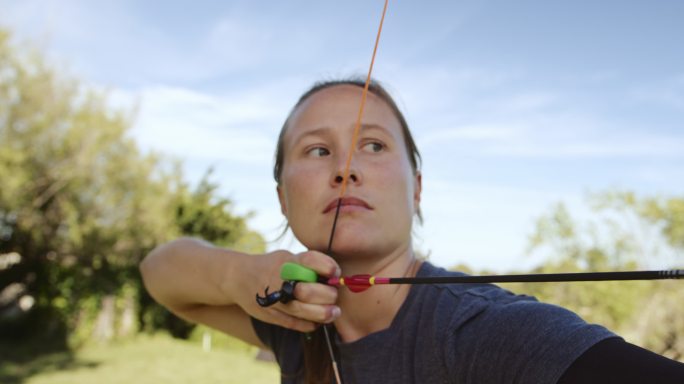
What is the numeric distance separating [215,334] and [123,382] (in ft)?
18.5

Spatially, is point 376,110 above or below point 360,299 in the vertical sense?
above

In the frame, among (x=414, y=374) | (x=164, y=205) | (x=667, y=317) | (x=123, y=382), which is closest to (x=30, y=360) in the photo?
(x=123, y=382)

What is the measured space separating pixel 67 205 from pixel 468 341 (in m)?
11.9

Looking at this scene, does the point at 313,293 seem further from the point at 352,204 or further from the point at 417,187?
the point at 417,187

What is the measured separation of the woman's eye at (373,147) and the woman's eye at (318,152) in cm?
11

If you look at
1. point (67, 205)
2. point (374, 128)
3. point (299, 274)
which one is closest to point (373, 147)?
point (374, 128)

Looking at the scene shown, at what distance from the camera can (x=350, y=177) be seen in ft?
4.79

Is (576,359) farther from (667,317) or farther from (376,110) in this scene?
(667,317)

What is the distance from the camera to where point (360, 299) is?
146 cm

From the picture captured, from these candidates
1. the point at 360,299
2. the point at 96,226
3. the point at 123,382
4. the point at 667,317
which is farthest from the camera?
the point at 96,226

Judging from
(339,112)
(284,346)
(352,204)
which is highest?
(339,112)

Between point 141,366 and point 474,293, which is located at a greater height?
point 474,293

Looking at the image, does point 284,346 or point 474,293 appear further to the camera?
point 284,346

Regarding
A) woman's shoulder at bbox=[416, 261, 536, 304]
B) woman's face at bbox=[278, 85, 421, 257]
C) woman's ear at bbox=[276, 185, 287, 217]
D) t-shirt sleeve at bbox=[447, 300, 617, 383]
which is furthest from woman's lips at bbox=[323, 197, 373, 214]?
woman's ear at bbox=[276, 185, 287, 217]
